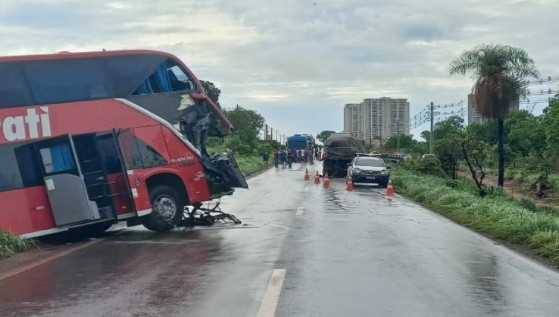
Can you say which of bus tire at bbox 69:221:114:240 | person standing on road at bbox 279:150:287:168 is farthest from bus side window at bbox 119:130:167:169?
person standing on road at bbox 279:150:287:168

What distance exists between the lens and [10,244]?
43.6ft

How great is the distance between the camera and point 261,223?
18.3m

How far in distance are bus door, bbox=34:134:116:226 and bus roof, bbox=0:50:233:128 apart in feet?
3.37

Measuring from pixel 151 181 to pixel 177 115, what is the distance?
5.36 ft

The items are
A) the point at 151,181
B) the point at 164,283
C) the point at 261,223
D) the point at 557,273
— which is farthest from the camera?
the point at 261,223

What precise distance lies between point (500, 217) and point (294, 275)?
9528 millimetres

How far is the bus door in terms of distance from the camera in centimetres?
1480

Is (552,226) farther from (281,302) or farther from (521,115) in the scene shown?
(521,115)

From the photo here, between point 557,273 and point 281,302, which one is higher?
point 281,302

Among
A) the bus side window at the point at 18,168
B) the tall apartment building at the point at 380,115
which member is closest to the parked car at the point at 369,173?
the bus side window at the point at 18,168

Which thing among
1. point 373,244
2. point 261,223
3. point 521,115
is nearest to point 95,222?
point 261,223

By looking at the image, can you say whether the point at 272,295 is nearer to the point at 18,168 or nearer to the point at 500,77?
the point at 18,168

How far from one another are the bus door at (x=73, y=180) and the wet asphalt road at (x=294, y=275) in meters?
0.81

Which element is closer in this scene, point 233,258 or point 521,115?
point 233,258
